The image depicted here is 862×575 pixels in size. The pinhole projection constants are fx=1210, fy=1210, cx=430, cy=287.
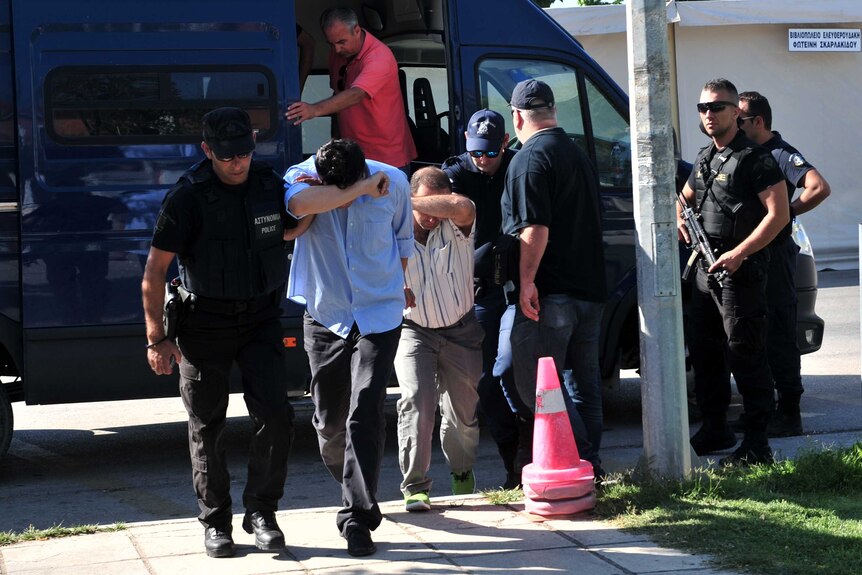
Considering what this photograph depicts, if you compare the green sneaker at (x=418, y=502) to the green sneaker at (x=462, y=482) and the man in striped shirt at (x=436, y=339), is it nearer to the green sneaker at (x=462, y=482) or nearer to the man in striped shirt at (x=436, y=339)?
the man in striped shirt at (x=436, y=339)

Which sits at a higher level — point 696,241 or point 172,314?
point 696,241

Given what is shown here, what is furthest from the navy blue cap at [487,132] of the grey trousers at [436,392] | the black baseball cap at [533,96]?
the grey trousers at [436,392]

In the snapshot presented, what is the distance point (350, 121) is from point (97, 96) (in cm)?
142

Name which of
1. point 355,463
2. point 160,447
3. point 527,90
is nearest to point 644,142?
point 527,90

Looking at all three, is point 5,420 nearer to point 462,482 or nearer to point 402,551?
point 462,482

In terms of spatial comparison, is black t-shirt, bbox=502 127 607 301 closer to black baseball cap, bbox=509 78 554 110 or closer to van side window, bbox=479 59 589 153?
black baseball cap, bbox=509 78 554 110

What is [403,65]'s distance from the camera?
8.04m

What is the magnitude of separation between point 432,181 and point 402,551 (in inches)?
65.7

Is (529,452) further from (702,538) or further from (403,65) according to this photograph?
(403,65)

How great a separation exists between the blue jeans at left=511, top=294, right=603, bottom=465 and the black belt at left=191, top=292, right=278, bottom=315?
1.31m

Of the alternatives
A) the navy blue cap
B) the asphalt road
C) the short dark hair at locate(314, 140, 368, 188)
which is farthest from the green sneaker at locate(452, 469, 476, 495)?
the short dark hair at locate(314, 140, 368, 188)

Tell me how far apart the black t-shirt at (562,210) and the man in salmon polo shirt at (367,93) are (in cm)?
161

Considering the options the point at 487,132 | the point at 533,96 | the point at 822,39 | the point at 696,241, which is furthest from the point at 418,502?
the point at 822,39

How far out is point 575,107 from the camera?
23.4 feet
